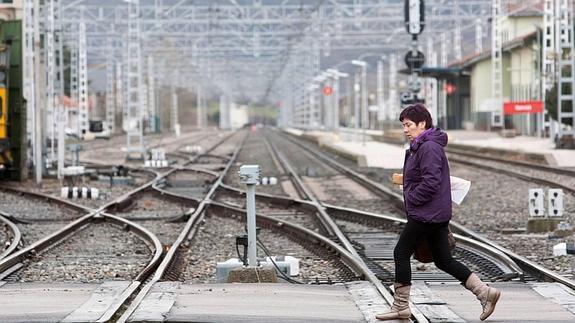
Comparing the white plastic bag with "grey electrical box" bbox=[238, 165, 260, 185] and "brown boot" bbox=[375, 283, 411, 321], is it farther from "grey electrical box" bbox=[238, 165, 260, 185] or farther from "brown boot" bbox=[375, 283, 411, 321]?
"grey electrical box" bbox=[238, 165, 260, 185]

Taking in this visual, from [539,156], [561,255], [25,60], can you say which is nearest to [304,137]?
[539,156]

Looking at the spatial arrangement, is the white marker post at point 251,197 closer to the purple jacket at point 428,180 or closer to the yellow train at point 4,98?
the purple jacket at point 428,180

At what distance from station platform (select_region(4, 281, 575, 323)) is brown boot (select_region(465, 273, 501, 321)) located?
0.23m

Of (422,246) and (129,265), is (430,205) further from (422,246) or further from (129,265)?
(129,265)

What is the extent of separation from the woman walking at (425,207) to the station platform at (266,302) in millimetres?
281

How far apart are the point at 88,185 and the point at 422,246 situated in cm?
2058

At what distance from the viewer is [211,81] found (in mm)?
140625

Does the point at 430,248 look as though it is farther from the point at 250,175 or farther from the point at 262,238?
the point at 262,238

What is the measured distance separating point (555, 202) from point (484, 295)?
8307 millimetres

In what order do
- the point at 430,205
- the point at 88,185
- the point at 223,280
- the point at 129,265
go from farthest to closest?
1. the point at 88,185
2. the point at 129,265
3. the point at 223,280
4. the point at 430,205

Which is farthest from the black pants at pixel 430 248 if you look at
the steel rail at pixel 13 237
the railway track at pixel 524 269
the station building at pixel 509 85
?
the station building at pixel 509 85

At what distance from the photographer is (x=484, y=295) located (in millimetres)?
8094

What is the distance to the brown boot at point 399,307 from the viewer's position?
808cm

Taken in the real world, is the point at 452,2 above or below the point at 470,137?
above
